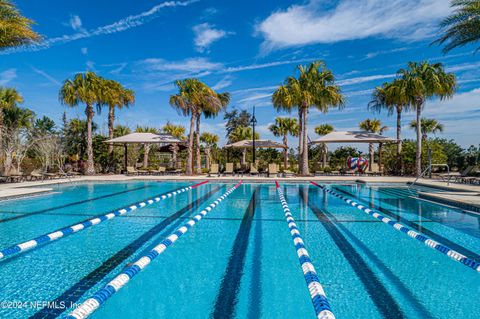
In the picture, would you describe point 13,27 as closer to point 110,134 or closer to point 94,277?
point 94,277

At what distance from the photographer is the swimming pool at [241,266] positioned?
10.4 feet

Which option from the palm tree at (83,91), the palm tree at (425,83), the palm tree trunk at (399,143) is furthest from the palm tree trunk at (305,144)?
the palm tree at (83,91)

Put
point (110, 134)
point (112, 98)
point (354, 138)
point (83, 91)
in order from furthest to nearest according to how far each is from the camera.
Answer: point (110, 134) < point (112, 98) < point (83, 91) < point (354, 138)

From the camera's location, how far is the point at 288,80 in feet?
64.2

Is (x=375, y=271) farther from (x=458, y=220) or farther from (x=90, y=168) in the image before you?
(x=90, y=168)

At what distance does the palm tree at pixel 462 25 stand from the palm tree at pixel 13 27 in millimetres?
15511

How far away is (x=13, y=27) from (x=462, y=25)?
16.3 meters

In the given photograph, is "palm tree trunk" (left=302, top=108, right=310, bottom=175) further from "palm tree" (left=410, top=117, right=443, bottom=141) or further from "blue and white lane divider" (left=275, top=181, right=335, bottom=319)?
"palm tree" (left=410, top=117, right=443, bottom=141)

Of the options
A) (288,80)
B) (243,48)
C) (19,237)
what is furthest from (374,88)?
(19,237)

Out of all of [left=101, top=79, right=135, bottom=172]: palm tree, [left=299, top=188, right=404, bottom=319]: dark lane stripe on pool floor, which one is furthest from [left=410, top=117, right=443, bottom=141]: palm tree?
[left=299, top=188, right=404, bottom=319]: dark lane stripe on pool floor

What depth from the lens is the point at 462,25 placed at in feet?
34.6

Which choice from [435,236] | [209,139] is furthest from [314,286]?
[209,139]

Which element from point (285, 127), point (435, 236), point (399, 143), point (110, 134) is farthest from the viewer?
point (285, 127)

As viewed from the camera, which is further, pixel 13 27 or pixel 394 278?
pixel 13 27
